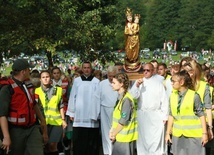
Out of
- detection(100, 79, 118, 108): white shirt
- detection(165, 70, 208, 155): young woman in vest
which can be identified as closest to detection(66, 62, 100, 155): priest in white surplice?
detection(100, 79, 118, 108): white shirt

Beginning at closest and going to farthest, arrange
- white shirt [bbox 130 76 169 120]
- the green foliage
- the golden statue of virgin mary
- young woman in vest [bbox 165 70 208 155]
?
young woman in vest [bbox 165 70 208 155] → white shirt [bbox 130 76 169 120] → the green foliage → the golden statue of virgin mary

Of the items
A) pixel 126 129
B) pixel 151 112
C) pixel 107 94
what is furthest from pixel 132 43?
pixel 126 129

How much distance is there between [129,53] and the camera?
22.3 meters

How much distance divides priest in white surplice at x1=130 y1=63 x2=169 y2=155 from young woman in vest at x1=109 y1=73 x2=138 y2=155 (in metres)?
2.85

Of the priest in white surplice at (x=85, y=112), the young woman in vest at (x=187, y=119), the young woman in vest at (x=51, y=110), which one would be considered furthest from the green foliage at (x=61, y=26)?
the young woman in vest at (x=187, y=119)

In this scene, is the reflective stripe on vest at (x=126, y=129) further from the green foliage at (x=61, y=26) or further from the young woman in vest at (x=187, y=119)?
the green foliage at (x=61, y=26)

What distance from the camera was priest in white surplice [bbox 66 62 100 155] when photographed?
11859 millimetres

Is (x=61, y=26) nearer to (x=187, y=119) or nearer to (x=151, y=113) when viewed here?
(x=151, y=113)

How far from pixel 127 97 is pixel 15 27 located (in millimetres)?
8880

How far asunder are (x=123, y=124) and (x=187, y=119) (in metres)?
1.04

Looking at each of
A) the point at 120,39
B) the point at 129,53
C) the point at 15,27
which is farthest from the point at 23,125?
the point at 120,39

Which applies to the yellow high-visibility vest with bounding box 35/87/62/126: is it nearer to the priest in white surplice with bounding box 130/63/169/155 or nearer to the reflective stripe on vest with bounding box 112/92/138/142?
the priest in white surplice with bounding box 130/63/169/155

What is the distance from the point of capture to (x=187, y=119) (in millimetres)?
9047

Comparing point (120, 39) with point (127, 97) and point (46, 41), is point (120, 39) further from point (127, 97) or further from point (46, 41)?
point (127, 97)
